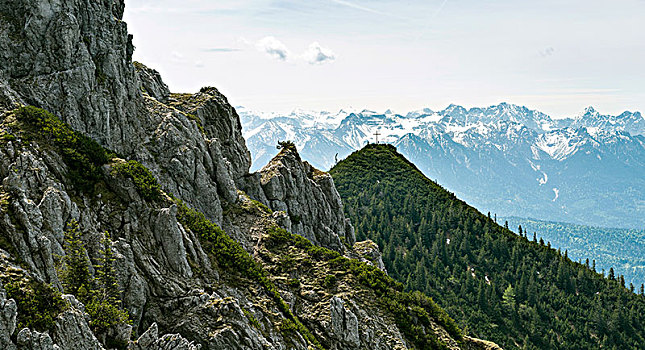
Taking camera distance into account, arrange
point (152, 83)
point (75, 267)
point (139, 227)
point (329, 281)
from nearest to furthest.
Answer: point (75, 267) < point (139, 227) < point (329, 281) < point (152, 83)

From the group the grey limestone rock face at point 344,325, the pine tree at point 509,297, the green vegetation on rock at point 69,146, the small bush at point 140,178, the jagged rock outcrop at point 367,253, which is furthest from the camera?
the pine tree at point 509,297

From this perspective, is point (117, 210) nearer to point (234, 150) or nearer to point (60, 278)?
point (60, 278)

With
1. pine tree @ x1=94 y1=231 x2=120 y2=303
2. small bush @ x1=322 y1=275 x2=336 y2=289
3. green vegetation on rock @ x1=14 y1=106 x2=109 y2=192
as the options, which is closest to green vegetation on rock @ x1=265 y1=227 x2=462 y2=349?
small bush @ x1=322 y1=275 x2=336 y2=289

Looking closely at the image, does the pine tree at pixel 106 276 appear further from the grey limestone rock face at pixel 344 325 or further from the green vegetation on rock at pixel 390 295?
the green vegetation on rock at pixel 390 295

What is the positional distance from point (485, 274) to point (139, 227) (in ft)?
399

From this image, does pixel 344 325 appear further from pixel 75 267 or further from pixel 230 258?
pixel 75 267

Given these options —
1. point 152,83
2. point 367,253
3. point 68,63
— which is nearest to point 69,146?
point 68,63

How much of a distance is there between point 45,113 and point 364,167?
15044 centimetres

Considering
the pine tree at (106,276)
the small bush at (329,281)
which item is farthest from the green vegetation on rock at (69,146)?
the small bush at (329,281)

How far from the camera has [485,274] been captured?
5335 inches

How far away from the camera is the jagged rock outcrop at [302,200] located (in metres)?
67.1

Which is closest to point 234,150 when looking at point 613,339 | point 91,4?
point 91,4

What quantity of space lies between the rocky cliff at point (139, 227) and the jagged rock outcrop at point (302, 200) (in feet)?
2.70

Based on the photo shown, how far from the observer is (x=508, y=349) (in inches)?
4092
